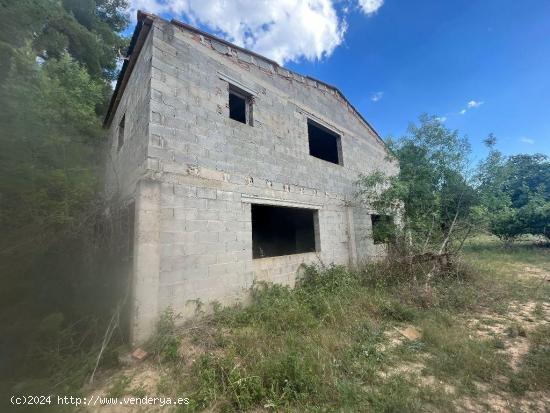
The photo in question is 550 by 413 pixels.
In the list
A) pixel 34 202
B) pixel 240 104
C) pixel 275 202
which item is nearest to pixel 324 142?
pixel 240 104

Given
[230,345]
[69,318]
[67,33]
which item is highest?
[67,33]

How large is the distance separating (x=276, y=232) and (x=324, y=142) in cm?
400

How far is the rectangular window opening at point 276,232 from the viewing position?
9.57 meters

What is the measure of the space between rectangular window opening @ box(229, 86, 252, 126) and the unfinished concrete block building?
0.03 metres

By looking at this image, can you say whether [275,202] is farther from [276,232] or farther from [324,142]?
[324,142]

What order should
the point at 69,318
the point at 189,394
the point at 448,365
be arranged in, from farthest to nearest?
the point at 69,318 → the point at 448,365 → the point at 189,394

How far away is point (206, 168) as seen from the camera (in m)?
4.70

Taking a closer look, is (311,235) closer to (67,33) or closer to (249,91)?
(249,91)

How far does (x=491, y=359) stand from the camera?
3.24m

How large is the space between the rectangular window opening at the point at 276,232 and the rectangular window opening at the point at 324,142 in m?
2.83

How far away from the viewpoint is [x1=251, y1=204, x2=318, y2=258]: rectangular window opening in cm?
957

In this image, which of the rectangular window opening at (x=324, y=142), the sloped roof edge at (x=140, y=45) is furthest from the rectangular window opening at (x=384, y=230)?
the sloped roof edge at (x=140, y=45)

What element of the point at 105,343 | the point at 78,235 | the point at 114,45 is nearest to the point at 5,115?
the point at 78,235

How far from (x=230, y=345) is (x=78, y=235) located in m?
3.97
